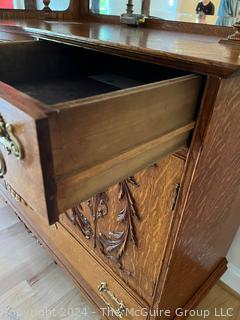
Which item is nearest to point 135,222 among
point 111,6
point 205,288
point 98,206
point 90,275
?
point 98,206

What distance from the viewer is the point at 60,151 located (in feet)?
0.98

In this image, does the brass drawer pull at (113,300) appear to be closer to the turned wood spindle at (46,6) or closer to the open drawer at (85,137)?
the open drawer at (85,137)

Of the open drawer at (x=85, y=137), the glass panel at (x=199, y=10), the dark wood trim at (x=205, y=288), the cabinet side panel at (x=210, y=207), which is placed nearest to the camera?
the open drawer at (x=85, y=137)

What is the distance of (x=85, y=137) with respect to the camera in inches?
12.5

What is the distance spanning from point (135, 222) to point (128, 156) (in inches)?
13.2

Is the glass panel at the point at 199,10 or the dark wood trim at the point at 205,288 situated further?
the dark wood trim at the point at 205,288

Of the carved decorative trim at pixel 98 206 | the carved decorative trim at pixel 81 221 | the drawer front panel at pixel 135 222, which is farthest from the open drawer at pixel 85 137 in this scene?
the carved decorative trim at pixel 81 221

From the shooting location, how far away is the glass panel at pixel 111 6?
90 centimetres

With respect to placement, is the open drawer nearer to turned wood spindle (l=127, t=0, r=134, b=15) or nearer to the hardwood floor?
turned wood spindle (l=127, t=0, r=134, b=15)

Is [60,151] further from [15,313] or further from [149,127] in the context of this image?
[15,313]

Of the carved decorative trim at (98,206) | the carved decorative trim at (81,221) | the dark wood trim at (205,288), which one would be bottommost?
the dark wood trim at (205,288)

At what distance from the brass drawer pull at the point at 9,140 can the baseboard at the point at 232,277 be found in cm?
106

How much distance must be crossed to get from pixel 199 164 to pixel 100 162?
235 mm

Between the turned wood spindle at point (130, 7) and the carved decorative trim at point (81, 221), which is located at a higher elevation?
the turned wood spindle at point (130, 7)
